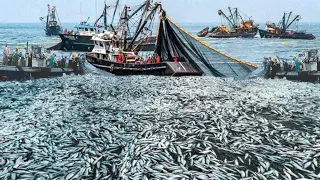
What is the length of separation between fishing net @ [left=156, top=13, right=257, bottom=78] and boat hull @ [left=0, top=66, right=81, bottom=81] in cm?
1069

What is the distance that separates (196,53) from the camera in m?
27.4

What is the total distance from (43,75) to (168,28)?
42.4 feet

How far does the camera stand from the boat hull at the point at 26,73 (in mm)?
27797

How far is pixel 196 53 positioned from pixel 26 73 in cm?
1607

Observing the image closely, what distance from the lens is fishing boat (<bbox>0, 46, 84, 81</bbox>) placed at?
1097 inches

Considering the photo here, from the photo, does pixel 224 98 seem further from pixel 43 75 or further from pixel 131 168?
pixel 43 75

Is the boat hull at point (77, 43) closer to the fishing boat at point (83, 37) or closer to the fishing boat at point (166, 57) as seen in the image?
the fishing boat at point (83, 37)

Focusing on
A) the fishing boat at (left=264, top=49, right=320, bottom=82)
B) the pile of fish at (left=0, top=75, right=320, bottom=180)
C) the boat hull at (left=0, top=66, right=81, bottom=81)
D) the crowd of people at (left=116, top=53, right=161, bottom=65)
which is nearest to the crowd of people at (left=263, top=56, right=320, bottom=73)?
the fishing boat at (left=264, top=49, right=320, bottom=82)

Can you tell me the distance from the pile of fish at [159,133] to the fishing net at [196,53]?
450 cm

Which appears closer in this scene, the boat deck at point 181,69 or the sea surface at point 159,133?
the sea surface at point 159,133

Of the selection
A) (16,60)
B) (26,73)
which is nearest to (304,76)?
(26,73)

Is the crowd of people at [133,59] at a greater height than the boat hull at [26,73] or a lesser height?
greater

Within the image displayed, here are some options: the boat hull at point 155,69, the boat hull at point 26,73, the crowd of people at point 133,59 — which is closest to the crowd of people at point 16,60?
the boat hull at point 26,73

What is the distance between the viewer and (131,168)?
9.58 meters
